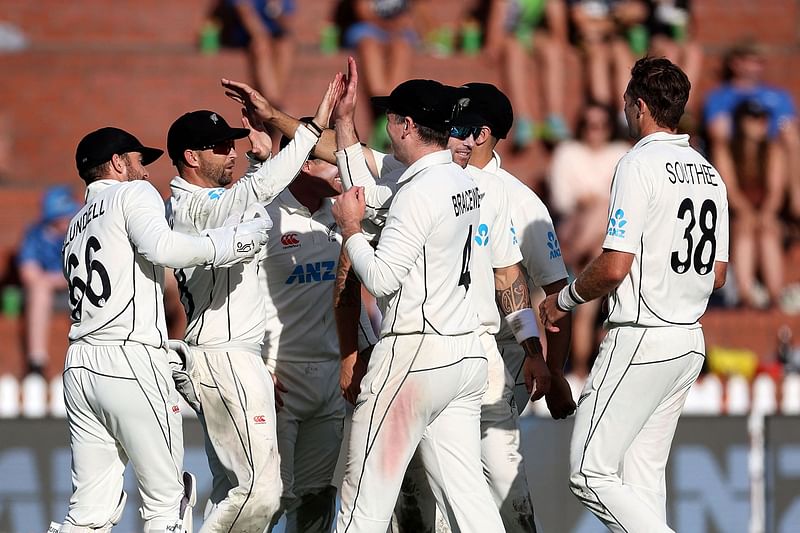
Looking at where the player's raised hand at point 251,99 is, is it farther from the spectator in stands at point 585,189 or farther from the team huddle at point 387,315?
the spectator in stands at point 585,189

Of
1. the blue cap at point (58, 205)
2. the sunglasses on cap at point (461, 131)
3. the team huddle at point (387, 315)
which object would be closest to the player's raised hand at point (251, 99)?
the team huddle at point (387, 315)

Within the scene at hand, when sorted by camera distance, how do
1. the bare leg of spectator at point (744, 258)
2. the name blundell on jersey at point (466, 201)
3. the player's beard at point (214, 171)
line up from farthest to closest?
the bare leg of spectator at point (744, 258) → the player's beard at point (214, 171) → the name blundell on jersey at point (466, 201)

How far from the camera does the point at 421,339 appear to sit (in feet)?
20.3

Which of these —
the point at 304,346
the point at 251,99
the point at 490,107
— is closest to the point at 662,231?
the point at 490,107

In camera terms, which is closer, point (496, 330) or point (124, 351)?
point (124, 351)

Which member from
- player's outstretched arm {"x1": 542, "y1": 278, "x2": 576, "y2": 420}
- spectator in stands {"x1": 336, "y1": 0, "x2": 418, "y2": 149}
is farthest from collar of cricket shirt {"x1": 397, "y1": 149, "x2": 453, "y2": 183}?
spectator in stands {"x1": 336, "y1": 0, "x2": 418, "y2": 149}

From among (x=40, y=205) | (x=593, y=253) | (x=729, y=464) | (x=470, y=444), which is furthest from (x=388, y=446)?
(x=40, y=205)

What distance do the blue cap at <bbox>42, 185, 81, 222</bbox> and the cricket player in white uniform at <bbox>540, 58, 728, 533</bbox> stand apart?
765 cm

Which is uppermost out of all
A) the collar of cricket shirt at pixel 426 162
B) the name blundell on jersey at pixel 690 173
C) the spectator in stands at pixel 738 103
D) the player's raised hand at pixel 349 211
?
the spectator in stands at pixel 738 103

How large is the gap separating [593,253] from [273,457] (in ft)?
22.3

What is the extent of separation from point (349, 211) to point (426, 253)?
426 millimetres

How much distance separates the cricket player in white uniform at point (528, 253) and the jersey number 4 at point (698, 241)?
2.97 ft

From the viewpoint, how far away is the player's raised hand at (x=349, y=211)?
20.4ft

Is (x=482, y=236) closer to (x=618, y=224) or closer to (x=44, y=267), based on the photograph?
(x=618, y=224)
